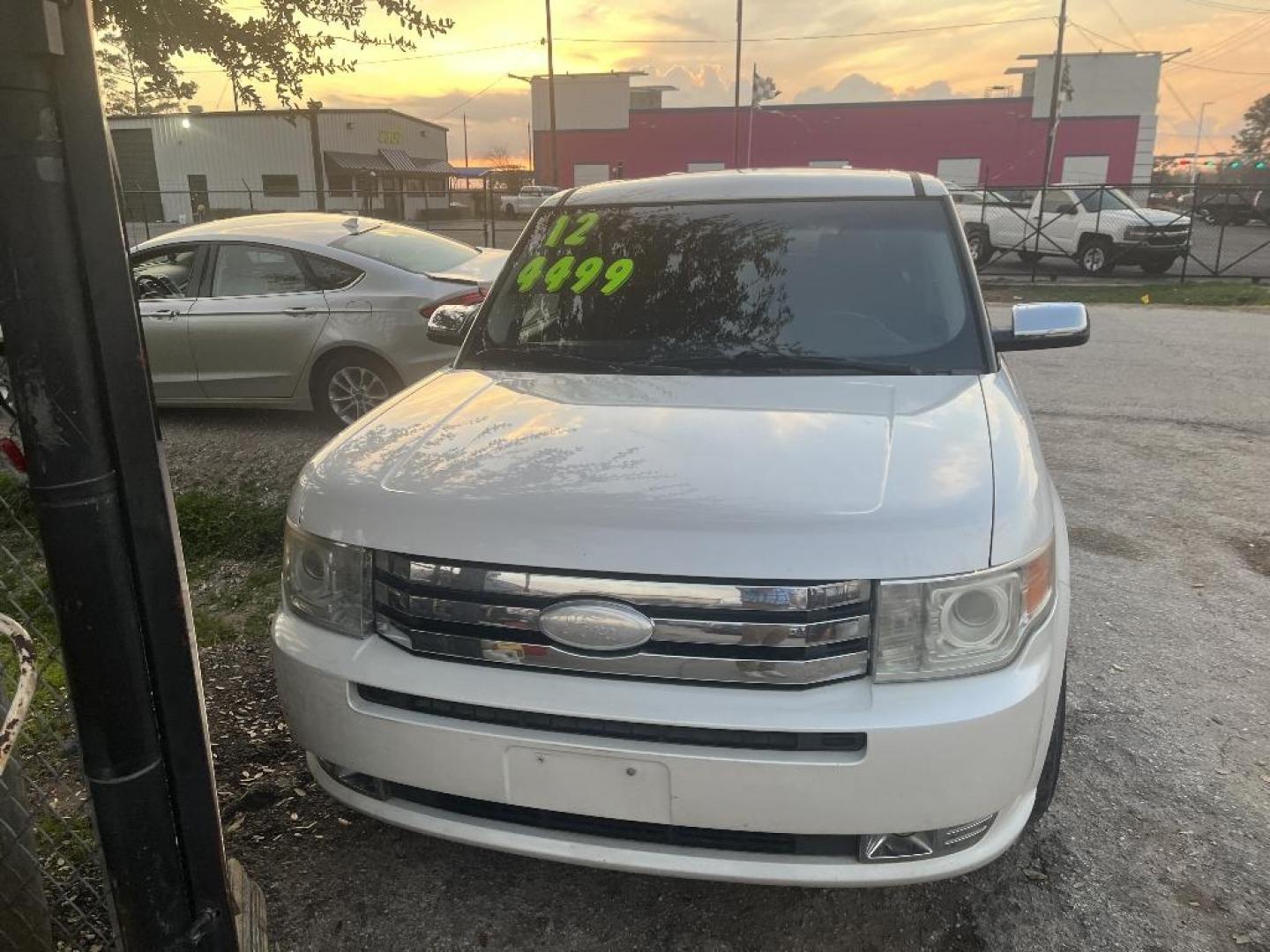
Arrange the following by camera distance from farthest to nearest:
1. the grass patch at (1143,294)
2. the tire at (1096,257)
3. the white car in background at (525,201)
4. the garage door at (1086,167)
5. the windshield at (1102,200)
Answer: the garage door at (1086,167) → the white car in background at (525,201) → the windshield at (1102,200) → the tire at (1096,257) → the grass patch at (1143,294)

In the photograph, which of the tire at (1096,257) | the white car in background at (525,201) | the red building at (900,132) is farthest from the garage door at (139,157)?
the tire at (1096,257)

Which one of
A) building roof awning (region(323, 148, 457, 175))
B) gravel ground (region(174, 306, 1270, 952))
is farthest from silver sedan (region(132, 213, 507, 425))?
building roof awning (region(323, 148, 457, 175))

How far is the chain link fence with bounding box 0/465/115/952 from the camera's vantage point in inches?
83.9

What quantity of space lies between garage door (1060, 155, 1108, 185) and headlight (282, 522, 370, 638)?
48.1 metres

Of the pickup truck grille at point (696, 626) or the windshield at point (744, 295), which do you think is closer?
the pickup truck grille at point (696, 626)

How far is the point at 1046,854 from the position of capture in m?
2.55

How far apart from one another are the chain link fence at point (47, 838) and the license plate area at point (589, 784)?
0.85 meters

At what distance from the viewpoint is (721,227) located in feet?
11.5

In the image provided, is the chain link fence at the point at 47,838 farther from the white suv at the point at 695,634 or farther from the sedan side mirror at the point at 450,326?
the sedan side mirror at the point at 450,326

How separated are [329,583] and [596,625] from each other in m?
0.71

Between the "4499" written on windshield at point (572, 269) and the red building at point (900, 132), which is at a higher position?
the red building at point (900, 132)

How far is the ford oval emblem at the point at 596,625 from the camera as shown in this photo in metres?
1.95

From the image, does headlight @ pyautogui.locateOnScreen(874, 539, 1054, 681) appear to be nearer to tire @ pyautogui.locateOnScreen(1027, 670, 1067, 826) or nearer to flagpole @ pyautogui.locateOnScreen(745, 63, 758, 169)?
tire @ pyautogui.locateOnScreen(1027, 670, 1067, 826)

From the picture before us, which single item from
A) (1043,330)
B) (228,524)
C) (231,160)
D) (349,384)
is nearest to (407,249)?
(349,384)
